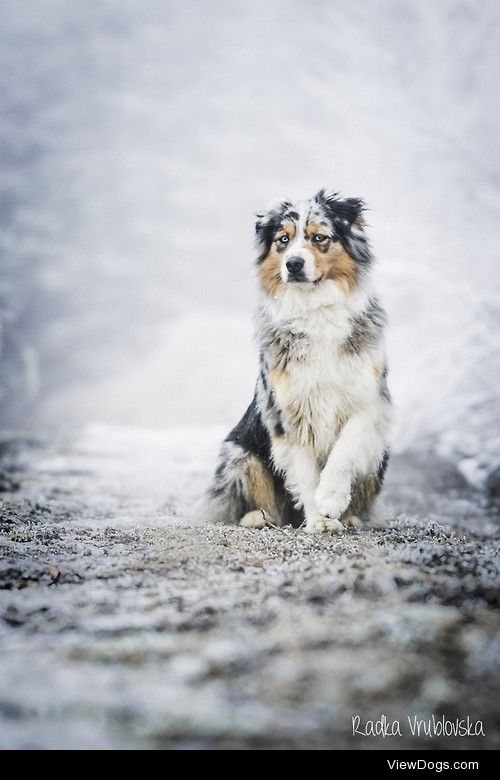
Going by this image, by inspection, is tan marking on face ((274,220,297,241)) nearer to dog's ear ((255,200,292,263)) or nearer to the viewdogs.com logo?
dog's ear ((255,200,292,263))

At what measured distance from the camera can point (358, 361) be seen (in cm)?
237

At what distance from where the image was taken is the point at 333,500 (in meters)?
2.26

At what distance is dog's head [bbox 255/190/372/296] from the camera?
92.6 inches

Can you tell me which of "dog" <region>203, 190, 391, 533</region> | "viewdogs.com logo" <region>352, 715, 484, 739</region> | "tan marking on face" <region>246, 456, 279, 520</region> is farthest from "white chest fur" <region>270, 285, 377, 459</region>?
"viewdogs.com logo" <region>352, 715, 484, 739</region>

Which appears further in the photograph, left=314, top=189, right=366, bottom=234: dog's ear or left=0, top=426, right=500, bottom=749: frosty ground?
left=314, top=189, right=366, bottom=234: dog's ear

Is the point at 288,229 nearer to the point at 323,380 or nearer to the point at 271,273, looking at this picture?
the point at 271,273

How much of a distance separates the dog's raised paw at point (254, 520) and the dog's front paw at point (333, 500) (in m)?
0.28

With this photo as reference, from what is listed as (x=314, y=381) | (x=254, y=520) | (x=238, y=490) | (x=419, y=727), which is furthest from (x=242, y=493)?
(x=419, y=727)

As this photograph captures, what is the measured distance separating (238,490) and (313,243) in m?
1.00

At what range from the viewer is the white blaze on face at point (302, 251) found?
2.32 meters

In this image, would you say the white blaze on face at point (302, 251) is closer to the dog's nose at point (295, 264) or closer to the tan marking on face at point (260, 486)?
the dog's nose at point (295, 264)

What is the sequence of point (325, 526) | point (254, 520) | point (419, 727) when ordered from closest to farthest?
point (419, 727), point (325, 526), point (254, 520)

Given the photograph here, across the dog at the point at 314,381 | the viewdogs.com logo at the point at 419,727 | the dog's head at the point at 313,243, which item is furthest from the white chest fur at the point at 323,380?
the viewdogs.com logo at the point at 419,727

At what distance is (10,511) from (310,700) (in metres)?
2.08
